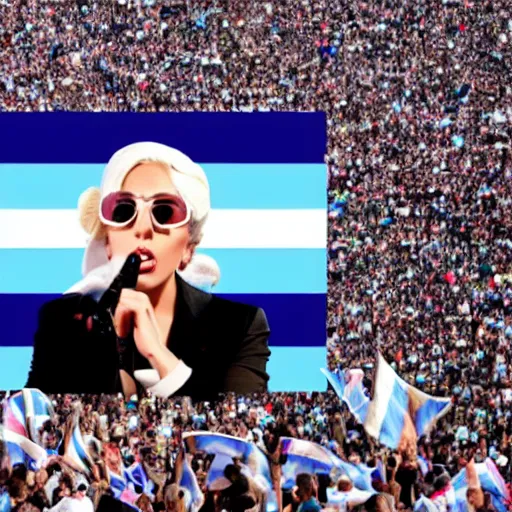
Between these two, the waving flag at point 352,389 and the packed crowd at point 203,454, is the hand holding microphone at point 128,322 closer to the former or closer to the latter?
the packed crowd at point 203,454

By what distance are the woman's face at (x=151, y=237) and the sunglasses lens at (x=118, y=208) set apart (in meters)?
0.02

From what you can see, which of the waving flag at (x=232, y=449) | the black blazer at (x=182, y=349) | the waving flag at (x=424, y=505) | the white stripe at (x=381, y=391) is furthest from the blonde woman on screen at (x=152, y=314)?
the waving flag at (x=424, y=505)

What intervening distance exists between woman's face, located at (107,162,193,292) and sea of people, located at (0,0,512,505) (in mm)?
184

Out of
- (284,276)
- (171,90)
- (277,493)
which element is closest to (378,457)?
(277,493)

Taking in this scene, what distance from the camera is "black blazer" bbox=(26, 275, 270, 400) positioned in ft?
8.25

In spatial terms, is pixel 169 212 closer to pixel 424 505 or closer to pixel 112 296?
pixel 112 296

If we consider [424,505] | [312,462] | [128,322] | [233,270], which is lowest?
Result: [424,505]

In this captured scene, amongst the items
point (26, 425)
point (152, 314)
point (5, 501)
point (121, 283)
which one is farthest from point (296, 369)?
point (5, 501)

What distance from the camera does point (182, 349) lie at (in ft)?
8.30

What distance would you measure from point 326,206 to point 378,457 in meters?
0.70

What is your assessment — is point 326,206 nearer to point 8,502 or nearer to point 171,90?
point 171,90

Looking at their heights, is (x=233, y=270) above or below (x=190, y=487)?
above

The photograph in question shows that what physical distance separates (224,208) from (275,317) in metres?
0.33

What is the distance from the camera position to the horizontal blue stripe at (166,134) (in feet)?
8.33
